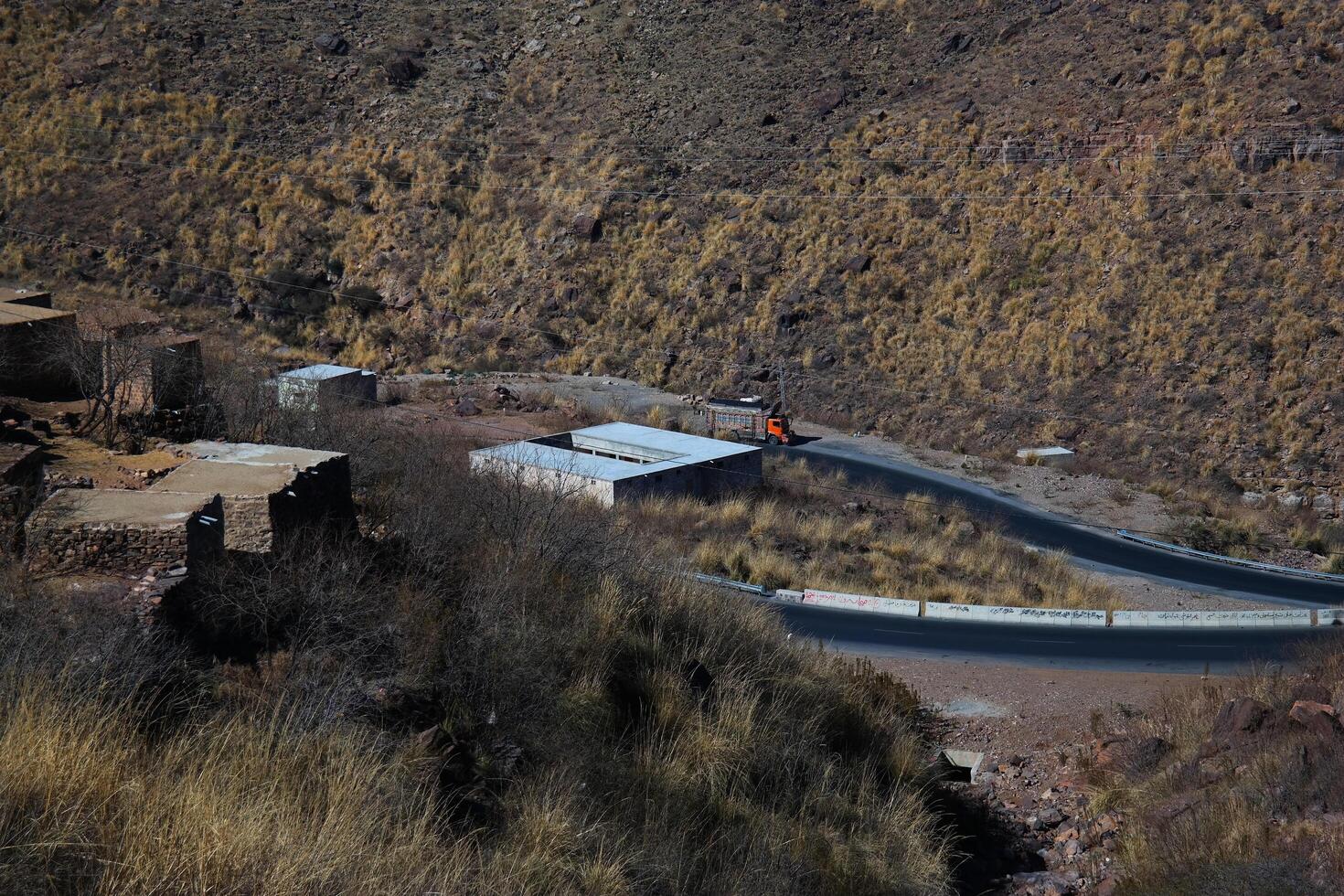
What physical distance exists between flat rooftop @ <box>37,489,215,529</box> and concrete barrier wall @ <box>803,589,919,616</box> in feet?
52.3

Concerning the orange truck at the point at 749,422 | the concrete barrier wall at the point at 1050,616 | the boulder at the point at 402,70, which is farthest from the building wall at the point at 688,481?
the boulder at the point at 402,70

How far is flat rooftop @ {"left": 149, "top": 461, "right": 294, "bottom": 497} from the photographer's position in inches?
447

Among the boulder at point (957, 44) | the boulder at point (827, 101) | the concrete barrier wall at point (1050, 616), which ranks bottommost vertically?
the concrete barrier wall at point (1050, 616)

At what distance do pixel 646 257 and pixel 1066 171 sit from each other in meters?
17.4

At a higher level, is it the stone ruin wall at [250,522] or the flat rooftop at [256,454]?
the flat rooftop at [256,454]

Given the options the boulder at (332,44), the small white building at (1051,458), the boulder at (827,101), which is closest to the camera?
the small white building at (1051,458)

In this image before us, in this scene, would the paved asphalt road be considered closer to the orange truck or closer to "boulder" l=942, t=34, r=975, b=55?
the orange truck

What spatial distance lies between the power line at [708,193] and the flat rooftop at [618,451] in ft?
60.5

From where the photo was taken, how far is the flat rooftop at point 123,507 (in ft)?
32.4

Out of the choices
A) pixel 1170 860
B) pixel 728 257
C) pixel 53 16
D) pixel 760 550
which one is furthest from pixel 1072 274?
pixel 53 16

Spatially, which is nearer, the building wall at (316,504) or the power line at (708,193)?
the building wall at (316,504)

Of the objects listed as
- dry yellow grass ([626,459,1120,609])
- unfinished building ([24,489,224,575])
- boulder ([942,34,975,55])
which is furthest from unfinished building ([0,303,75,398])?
boulder ([942,34,975,55])

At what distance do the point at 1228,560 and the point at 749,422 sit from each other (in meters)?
16.5

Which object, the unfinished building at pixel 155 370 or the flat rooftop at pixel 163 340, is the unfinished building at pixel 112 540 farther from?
the flat rooftop at pixel 163 340
